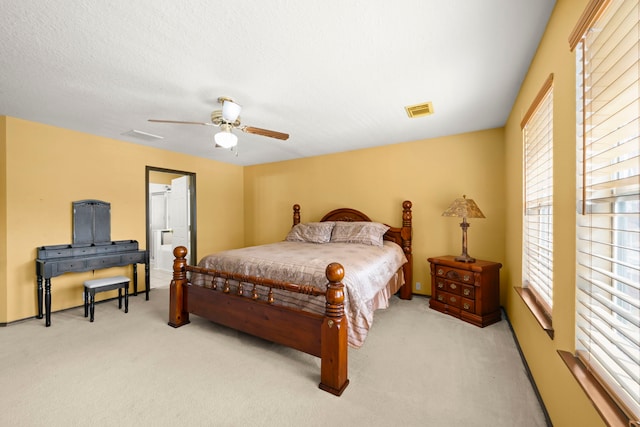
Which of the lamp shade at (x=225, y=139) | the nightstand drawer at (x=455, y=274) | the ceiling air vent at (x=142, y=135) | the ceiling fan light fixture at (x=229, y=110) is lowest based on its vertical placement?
the nightstand drawer at (x=455, y=274)

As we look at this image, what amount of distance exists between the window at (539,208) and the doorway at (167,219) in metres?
4.75

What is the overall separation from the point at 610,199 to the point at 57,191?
5.03 meters

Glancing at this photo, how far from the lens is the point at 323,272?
7.34 feet

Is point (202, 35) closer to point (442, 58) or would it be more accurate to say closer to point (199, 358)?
point (442, 58)

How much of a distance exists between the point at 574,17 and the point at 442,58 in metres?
0.78

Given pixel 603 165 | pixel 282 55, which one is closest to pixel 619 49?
pixel 603 165

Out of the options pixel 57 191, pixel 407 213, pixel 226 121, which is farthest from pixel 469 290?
pixel 57 191

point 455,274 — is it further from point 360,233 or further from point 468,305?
point 360,233

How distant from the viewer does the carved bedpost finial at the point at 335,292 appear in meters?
1.86

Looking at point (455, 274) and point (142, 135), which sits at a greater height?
point (142, 135)

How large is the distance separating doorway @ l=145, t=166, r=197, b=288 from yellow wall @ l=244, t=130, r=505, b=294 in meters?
1.62

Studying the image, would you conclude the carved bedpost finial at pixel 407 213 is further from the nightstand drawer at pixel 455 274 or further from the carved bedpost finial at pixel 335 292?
the carved bedpost finial at pixel 335 292

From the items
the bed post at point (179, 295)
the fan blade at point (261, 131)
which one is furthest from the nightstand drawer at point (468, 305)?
the bed post at point (179, 295)

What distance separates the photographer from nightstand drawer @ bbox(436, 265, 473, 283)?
2957 millimetres
